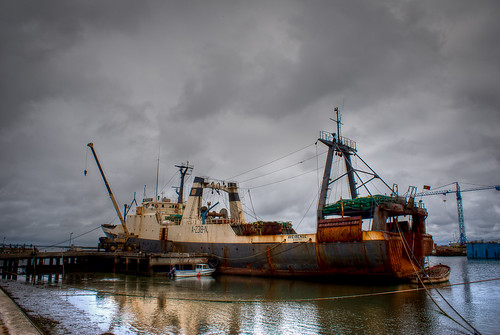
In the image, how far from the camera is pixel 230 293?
21.8 meters

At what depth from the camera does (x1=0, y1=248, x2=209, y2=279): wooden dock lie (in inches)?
1288

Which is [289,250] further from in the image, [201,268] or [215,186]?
[215,186]

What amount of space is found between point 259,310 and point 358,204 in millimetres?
15060

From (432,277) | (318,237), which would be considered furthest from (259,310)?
(432,277)

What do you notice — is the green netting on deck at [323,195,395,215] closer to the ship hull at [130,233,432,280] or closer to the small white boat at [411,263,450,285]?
the ship hull at [130,233,432,280]

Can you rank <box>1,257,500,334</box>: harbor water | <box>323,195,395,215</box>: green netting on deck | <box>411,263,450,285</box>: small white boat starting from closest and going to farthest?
<box>1,257,500,334</box>: harbor water, <box>411,263,450,285</box>: small white boat, <box>323,195,395,215</box>: green netting on deck

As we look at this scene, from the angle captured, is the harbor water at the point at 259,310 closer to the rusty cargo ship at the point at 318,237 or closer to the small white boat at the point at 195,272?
the rusty cargo ship at the point at 318,237

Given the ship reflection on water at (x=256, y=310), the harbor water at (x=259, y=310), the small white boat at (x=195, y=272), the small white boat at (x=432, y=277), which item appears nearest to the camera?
the harbor water at (x=259, y=310)

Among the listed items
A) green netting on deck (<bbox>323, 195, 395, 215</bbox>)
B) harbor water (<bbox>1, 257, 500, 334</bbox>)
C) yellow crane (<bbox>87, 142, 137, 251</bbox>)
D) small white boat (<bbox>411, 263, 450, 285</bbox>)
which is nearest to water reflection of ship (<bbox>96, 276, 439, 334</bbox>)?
harbor water (<bbox>1, 257, 500, 334</bbox>)

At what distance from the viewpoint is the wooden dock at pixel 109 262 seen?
32.7 m

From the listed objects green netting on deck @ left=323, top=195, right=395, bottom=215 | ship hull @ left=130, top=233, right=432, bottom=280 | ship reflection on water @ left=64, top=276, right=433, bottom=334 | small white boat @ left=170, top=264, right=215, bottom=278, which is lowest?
small white boat @ left=170, top=264, right=215, bottom=278

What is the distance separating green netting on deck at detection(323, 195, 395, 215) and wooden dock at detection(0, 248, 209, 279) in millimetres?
14276

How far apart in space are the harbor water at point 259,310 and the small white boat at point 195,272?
23.3ft

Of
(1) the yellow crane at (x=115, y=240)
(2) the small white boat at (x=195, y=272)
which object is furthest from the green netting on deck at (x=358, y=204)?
(1) the yellow crane at (x=115, y=240)
